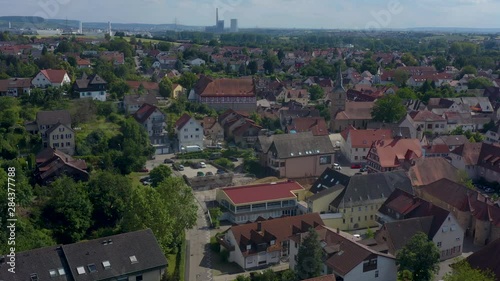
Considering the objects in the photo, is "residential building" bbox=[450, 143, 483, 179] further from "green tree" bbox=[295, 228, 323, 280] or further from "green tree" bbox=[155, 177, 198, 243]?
"green tree" bbox=[155, 177, 198, 243]

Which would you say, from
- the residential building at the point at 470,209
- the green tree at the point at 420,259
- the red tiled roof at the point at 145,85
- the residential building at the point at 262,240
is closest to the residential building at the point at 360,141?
the residential building at the point at 470,209

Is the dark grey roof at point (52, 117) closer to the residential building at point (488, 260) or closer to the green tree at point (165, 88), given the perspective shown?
the green tree at point (165, 88)

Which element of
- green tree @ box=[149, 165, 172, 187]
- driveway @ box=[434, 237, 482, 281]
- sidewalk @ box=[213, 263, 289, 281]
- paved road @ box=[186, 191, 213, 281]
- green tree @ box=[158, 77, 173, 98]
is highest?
green tree @ box=[158, 77, 173, 98]

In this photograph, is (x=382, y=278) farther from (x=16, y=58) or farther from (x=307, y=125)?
(x=16, y=58)

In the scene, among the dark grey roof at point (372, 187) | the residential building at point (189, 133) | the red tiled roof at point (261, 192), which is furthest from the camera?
the residential building at point (189, 133)

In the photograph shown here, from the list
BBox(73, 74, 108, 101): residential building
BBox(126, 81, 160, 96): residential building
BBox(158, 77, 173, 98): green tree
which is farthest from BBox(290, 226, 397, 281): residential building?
BBox(158, 77, 173, 98): green tree

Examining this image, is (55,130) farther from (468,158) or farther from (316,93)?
(316,93)
